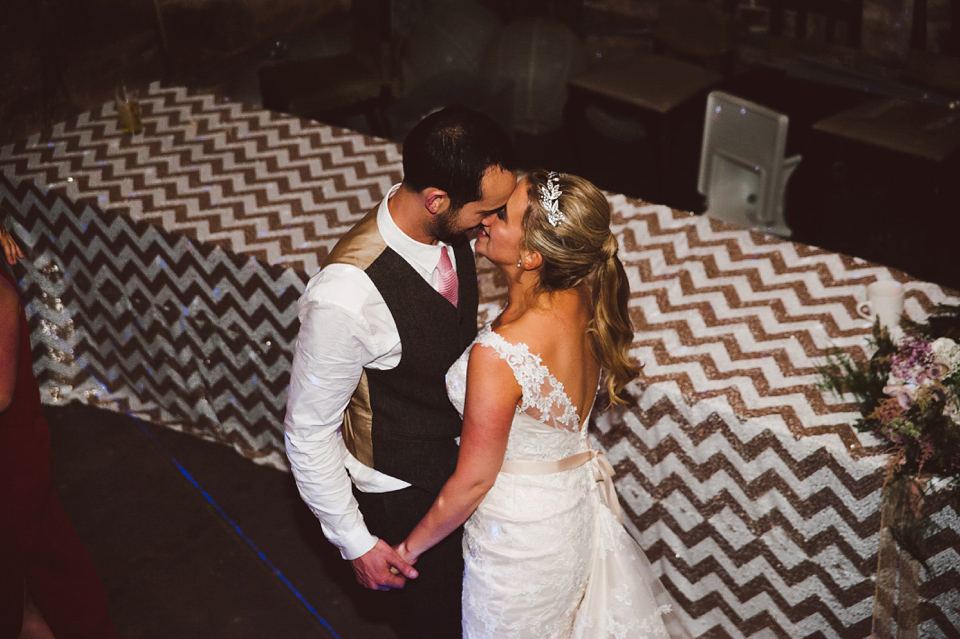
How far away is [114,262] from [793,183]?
332 centimetres

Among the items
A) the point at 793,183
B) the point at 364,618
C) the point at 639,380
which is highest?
the point at 639,380

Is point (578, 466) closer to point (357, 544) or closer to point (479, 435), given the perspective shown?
point (479, 435)

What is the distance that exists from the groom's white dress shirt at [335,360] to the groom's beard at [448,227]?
1.8 inches

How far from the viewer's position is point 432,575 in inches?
80.7

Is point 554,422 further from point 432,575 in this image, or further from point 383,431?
point 432,575

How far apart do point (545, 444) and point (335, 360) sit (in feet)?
1.58

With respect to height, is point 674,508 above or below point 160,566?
above

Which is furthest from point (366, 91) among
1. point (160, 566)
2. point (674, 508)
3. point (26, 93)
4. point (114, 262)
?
point (674, 508)

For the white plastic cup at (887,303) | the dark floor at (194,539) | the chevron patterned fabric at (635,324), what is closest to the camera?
the chevron patterned fabric at (635,324)

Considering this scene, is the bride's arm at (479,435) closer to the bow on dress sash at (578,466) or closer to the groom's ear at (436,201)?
the bow on dress sash at (578,466)

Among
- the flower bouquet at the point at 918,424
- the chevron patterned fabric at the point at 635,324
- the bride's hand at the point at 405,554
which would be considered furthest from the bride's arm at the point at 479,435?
the flower bouquet at the point at 918,424

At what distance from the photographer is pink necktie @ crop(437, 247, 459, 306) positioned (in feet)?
6.03

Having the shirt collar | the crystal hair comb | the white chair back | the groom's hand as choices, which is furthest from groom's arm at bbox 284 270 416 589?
the white chair back

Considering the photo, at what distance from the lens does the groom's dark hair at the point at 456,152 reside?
1623 millimetres
